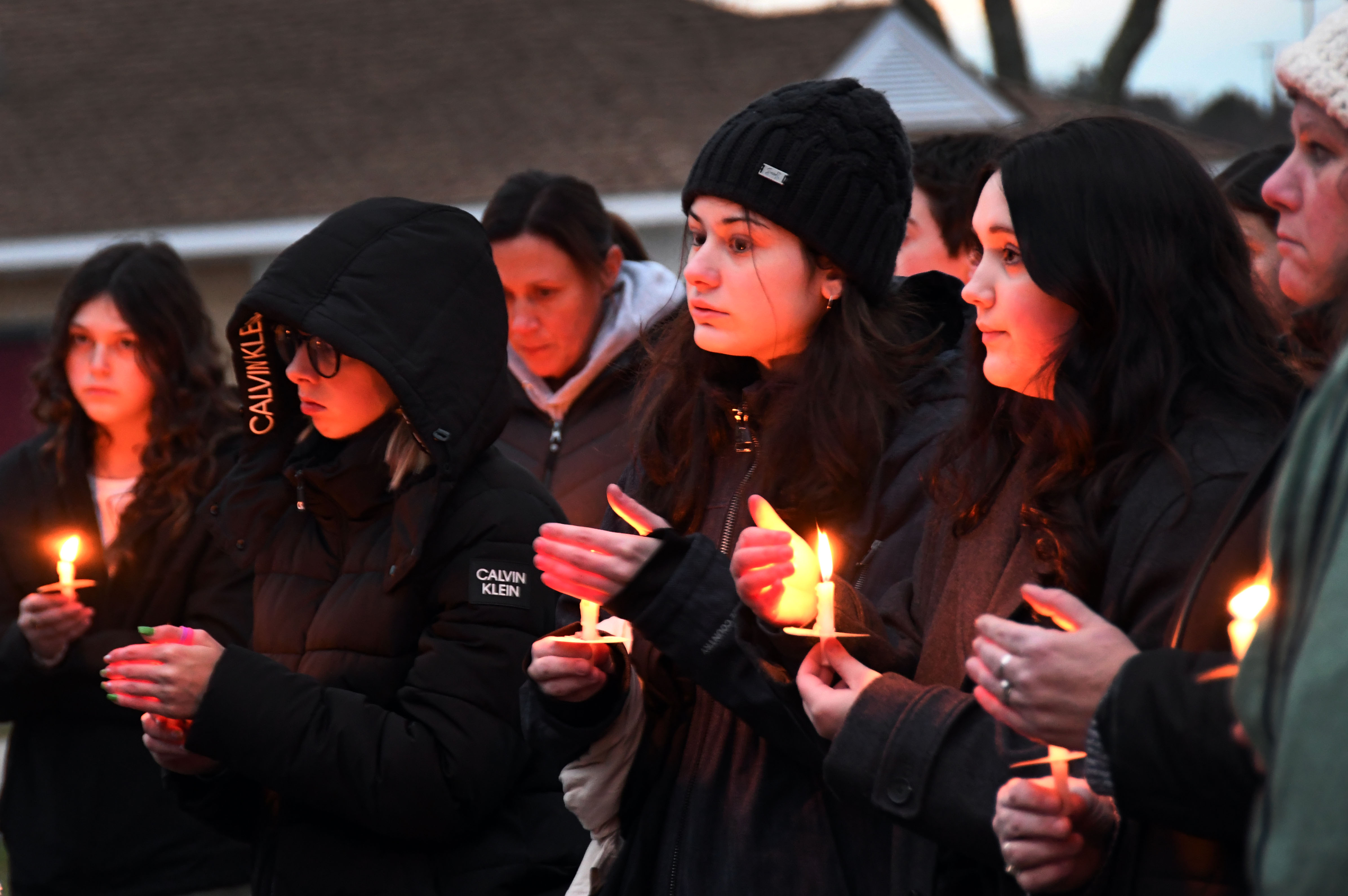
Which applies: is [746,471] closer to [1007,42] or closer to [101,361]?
[101,361]

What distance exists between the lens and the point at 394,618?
2.88 meters

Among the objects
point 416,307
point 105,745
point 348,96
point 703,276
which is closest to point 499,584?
point 416,307

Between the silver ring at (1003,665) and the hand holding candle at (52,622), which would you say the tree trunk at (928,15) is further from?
the silver ring at (1003,665)

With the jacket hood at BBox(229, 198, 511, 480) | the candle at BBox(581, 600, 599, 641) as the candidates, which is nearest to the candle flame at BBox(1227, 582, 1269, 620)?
the candle at BBox(581, 600, 599, 641)

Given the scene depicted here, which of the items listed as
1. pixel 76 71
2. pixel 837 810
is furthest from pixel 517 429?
pixel 76 71

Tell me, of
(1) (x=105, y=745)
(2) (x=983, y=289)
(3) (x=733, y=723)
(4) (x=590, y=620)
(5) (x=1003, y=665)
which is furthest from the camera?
(1) (x=105, y=745)

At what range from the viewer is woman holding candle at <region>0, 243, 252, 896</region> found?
3703 millimetres

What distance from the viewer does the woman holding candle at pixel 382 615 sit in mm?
2768

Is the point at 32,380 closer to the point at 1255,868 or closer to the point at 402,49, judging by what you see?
the point at 1255,868

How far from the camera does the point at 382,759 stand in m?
2.74

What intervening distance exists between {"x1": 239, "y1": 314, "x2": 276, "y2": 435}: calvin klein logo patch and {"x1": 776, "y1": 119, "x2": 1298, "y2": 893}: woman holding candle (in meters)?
1.79

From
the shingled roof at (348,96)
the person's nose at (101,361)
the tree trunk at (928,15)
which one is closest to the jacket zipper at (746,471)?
the person's nose at (101,361)

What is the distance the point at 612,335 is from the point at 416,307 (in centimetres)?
132

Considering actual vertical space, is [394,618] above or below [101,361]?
below
